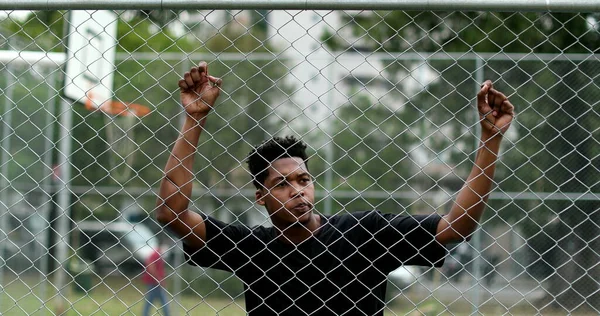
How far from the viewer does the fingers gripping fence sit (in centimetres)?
328

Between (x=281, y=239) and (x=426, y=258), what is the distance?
618mm

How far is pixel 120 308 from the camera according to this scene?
11.5m

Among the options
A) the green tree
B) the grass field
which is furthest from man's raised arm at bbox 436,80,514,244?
the green tree

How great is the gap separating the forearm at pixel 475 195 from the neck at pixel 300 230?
57cm

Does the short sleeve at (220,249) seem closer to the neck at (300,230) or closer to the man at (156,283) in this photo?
the neck at (300,230)

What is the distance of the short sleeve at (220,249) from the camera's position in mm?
3352

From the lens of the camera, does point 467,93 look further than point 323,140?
No

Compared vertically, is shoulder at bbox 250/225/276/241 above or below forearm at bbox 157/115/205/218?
below

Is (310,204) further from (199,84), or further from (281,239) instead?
(199,84)

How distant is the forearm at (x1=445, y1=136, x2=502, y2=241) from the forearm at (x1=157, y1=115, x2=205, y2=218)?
3.42ft

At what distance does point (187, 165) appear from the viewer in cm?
327

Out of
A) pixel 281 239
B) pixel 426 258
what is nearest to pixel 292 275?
pixel 281 239

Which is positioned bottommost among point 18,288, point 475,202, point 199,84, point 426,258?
point 18,288

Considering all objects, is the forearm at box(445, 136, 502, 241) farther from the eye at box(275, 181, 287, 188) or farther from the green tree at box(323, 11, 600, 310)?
the green tree at box(323, 11, 600, 310)
